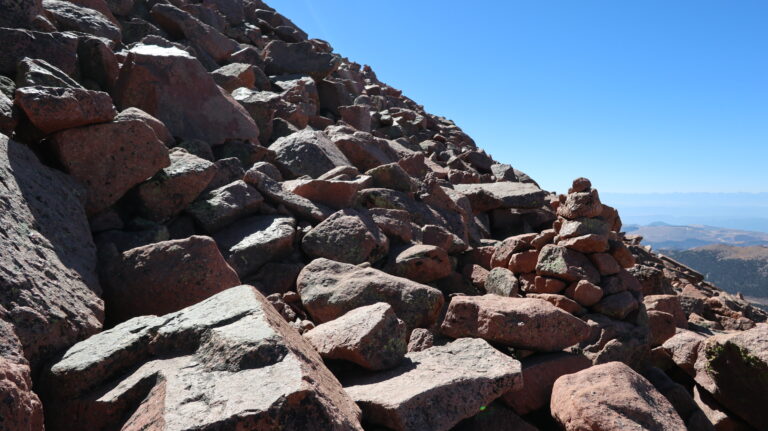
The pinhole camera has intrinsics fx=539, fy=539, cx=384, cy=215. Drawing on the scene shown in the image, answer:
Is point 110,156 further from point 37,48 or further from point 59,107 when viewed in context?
point 37,48

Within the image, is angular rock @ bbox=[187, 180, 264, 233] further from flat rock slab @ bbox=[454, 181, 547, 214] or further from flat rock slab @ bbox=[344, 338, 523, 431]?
flat rock slab @ bbox=[454, 181, 547, 214]

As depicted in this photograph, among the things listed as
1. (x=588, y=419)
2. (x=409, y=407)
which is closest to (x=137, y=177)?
(x=409, y=407)

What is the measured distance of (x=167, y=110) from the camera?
30.5 ft

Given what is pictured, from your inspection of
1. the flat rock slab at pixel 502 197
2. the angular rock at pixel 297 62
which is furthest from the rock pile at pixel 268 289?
the angular rock at pixel 297 62

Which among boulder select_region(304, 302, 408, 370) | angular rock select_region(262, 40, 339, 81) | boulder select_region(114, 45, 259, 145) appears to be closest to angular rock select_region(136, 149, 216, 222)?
boulder select_region(114, 45, 259, 145)

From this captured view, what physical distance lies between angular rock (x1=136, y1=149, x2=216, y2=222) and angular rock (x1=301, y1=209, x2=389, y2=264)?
1.72 m

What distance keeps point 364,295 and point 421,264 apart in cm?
183

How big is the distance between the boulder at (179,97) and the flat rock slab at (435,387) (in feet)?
21.0

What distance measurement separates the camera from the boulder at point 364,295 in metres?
6.50

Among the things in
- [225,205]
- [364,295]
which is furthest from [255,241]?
[364,295]

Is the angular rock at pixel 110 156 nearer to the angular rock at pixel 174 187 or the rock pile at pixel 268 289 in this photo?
the rock pile at pixel 268 289

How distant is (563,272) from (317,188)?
4.21 meters

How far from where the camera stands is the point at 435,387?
4273 mm

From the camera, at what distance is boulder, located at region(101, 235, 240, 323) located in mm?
5430
